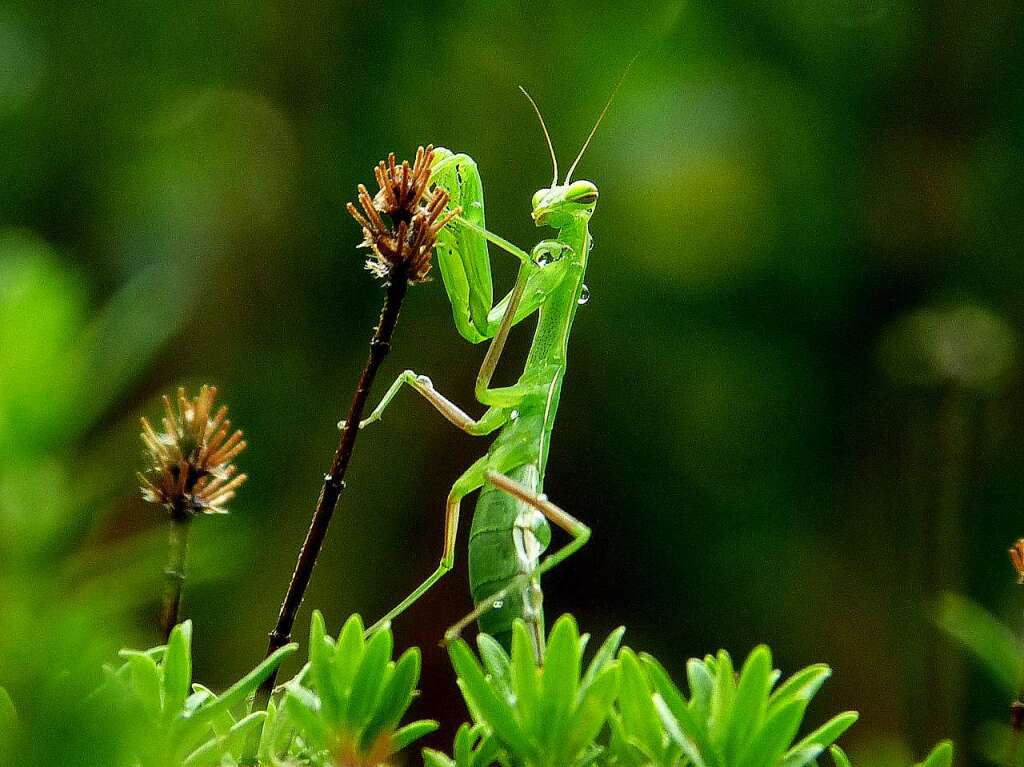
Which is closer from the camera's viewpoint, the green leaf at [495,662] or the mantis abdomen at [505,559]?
the green leaf at [495,662]

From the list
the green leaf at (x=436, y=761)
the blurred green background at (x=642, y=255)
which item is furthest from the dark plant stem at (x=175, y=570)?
the blurred green background at (x=642, y=255)

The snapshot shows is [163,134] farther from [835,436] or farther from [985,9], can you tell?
[985,9]

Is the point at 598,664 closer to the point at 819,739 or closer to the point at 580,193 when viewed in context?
the point at 819,739

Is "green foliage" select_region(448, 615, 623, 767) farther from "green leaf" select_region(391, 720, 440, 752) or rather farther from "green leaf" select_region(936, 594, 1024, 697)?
"green leaf" select_region(936, 594, 1024, 697)

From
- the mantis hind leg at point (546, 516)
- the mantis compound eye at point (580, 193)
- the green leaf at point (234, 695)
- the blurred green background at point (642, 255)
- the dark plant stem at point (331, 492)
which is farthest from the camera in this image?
the blurred green background at point (642, 255)

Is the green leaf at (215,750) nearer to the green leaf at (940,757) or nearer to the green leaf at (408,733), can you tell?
the green leaf at (408,733)

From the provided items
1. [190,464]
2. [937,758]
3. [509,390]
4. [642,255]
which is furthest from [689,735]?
[642,255]

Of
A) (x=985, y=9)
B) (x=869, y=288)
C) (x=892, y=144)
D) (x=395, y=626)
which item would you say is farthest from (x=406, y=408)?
(x=985, y=9)
